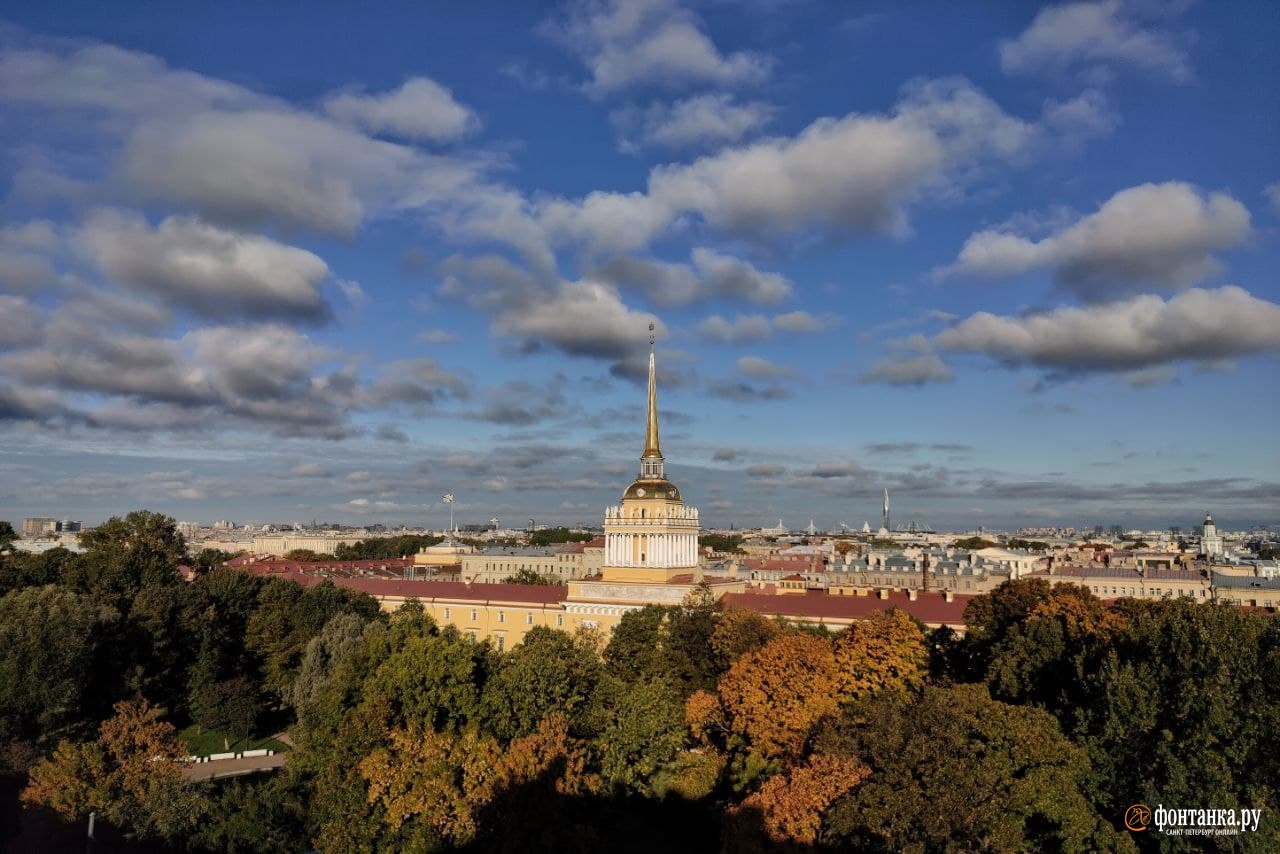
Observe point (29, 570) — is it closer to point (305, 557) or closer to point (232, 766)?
point (232, 766)

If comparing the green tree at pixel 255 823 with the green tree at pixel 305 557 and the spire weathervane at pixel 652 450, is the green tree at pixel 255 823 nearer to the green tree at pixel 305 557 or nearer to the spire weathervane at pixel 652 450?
the spire weathervane at pixel 652 450

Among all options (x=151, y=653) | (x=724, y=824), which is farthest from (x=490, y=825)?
(x=151, y=653)

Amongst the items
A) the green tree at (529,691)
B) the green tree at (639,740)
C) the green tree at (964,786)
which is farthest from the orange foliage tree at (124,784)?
the green tree at (964,786)

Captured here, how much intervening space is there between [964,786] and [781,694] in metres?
9.23

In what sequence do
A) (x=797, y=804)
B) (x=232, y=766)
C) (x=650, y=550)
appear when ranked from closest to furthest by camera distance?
(x=797, y=804) → (x=232, y=766) → (x=650, y=550)

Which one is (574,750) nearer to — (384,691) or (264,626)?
(384,691)

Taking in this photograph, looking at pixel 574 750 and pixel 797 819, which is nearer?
pixel 797 819

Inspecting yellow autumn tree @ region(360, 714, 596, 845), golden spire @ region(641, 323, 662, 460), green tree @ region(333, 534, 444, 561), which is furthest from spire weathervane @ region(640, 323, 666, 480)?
green tree @ region(333, 534, 444, 561)

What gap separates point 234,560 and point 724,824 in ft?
306

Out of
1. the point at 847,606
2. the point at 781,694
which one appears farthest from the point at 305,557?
the point at 781,694

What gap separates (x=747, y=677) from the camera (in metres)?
30.0

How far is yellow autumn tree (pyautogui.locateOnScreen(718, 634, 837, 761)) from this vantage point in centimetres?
2770

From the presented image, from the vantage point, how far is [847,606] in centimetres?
4862

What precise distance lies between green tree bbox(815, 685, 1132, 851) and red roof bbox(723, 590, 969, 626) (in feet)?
75.9
